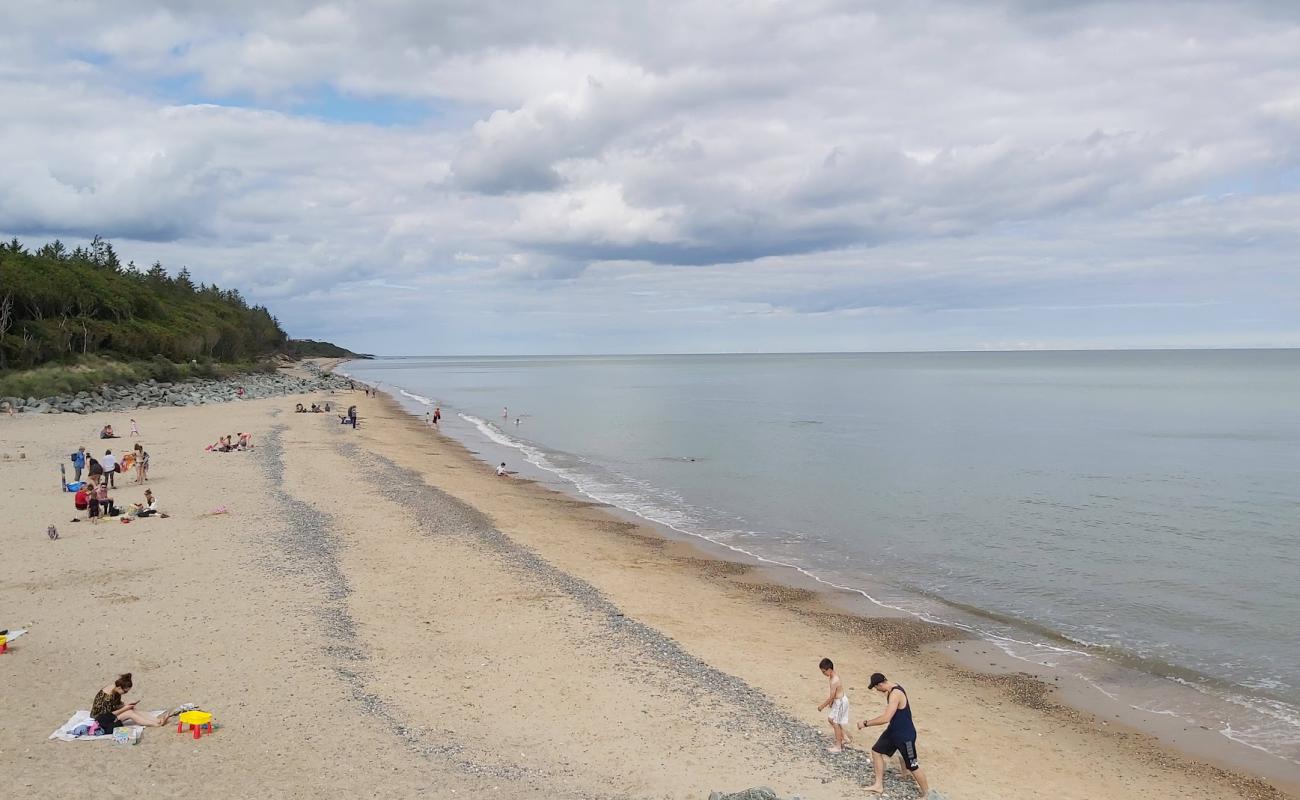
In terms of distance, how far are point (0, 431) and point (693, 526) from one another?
34073mm

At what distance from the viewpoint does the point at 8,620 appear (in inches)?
532

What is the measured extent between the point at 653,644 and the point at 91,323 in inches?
2769

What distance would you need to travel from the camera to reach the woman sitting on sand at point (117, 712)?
9.71 meters

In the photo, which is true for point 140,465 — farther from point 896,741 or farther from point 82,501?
point 896,741

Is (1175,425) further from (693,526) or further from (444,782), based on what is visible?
(444,782)

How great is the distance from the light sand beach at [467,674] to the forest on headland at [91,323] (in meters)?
46.6

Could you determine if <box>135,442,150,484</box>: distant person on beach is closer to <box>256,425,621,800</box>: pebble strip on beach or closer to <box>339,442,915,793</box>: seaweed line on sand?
<box>256,425,621,800</box>: pebble strip on beach

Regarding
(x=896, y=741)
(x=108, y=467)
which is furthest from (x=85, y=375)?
(x=896, y=741)

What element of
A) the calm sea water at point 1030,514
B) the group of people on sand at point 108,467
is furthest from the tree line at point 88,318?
the group of people on sand at point 108,467

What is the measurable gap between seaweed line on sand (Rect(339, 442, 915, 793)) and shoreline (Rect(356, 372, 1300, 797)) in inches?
165

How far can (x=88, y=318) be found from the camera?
219 feet

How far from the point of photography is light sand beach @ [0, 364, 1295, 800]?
9477mm

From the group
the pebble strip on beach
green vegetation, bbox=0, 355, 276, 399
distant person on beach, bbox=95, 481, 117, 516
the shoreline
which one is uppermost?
green vegetation, bbox=0, 355, 276, 399

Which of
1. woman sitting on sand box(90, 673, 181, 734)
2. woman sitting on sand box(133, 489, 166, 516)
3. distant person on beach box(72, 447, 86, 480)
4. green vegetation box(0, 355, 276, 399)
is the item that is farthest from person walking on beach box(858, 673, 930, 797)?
green vegetation box(0, 355, 276, 399)
